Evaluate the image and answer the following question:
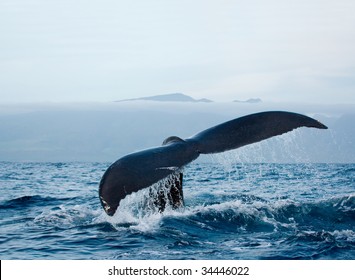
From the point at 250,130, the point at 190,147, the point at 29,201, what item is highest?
the point at 250,130

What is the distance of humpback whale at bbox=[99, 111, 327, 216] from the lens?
6086mm

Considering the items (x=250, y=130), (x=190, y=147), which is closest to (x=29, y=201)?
(x=190, y=147)

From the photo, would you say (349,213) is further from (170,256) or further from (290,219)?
(170,256)

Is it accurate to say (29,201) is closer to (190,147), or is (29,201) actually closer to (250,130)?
(190,147)

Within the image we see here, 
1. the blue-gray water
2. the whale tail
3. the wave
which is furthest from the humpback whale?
the wave

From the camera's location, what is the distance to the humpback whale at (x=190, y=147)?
20.0ft

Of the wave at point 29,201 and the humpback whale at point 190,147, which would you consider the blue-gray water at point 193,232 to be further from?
the wave at point 29,201

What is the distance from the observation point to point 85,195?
14.4 meters

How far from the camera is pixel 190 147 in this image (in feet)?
23.0

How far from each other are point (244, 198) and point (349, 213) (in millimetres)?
2424

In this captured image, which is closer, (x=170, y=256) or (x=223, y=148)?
(x=170, y=256)

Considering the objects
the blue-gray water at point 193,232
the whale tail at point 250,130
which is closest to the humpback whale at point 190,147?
the whale tail at point 250,130

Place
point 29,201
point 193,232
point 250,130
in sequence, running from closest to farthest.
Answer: point 250,130 < point 193,232 < point 29,201
